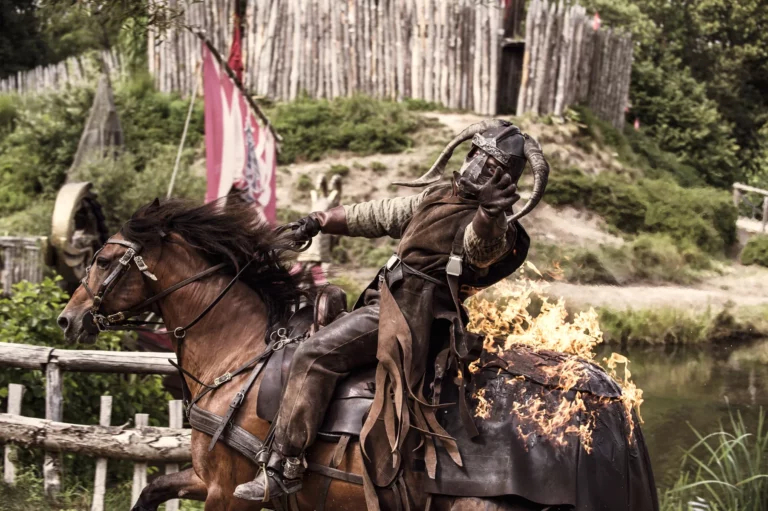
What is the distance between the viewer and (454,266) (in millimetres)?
3539

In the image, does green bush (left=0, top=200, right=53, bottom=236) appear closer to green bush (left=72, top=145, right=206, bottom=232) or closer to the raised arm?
green bush (left=72, top=145, right=206, bottom=232)

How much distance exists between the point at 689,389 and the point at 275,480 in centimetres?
781

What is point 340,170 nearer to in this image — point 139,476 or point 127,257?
point 139,476

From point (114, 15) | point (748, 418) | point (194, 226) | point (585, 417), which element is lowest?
point (748, 418)

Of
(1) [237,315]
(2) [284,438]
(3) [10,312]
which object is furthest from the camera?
(3) [10,312]

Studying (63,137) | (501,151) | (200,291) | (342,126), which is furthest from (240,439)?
(63,137)

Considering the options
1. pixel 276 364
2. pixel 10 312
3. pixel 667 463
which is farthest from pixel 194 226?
pixel 667 463

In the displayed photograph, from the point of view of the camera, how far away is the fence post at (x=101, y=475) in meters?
5.69

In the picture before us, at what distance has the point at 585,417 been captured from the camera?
3.53m

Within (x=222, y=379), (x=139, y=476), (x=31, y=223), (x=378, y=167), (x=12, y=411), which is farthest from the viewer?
(x=378, y=167)

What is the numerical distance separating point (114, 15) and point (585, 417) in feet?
14.1

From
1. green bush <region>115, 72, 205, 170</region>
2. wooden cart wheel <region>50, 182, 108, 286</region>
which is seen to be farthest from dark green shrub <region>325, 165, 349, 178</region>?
wooden cart wheel <region>50, 182, 108, 286</region>

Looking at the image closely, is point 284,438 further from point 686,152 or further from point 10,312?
point 686,152

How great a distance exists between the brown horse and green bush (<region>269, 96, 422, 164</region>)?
11821mm
